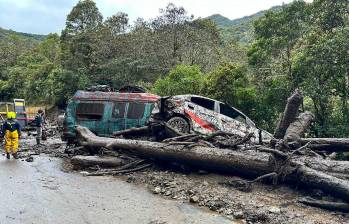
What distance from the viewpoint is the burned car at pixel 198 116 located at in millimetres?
13148

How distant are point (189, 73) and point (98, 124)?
8.16m

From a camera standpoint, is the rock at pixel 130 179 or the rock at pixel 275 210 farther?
the rock at pixel 130 179

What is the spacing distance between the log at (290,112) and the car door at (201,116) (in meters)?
3.18

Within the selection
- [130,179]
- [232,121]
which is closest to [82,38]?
[232,121]

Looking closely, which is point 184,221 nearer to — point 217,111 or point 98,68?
point 217,111

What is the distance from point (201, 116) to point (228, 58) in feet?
56.0

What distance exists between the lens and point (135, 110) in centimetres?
1438

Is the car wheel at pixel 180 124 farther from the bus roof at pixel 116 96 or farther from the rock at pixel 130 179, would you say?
the rock at pixel 130 179

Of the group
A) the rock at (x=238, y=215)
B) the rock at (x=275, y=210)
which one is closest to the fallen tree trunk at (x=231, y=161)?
the rock at (x=275, y=210)

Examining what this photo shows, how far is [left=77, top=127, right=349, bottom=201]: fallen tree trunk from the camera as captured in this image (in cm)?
843

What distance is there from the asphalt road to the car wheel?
3.00m

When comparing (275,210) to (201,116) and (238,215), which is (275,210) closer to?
(238,215)

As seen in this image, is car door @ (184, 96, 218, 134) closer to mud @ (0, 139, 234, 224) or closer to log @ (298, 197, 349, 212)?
mud @ (0, 139, 234, 224)

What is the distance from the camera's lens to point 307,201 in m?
8.45
